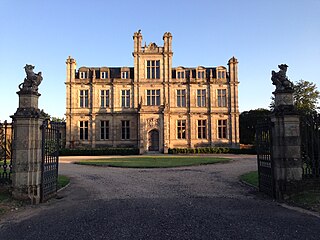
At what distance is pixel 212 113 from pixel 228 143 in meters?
5.02

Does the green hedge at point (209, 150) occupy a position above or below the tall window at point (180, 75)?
below

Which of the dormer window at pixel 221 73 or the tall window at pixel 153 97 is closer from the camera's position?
the tall window at pixel 153 97

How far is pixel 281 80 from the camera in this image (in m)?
8.08

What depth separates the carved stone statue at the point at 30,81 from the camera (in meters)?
7.88

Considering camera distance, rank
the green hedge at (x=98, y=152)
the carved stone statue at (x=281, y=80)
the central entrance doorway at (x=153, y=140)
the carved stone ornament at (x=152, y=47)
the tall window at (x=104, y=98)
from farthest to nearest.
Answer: the tall window at (x=104, y=98) → the carved stone ornament at (x=152, y=47) → the central entrance doorway at (x=153, y=140) → the green hedge at (x=98, y=152) → the carved stone statue at (x=281, y=80)

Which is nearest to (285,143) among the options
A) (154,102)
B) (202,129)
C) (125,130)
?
(202,129)

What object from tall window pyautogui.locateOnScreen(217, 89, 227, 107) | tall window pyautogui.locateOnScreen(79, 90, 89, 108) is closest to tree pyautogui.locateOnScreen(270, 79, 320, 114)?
tall window pyautogui.locateOnScreen(217, 89, 227, 107)

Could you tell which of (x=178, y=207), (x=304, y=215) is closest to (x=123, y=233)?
(x=178, y=207)

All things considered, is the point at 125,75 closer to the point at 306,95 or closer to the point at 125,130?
the point at 125,130

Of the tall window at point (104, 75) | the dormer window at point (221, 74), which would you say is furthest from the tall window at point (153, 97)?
the dormer window at point (221, 74)

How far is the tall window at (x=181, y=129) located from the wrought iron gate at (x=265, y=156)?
25.4 metres

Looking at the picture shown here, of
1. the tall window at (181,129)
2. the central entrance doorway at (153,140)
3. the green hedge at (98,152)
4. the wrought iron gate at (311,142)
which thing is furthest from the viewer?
the tall window at (181,129)

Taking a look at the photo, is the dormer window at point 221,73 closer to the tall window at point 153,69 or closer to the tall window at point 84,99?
the tall window at point 153,69

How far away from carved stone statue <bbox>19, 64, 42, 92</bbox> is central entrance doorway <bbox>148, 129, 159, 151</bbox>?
25.2 m
